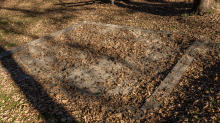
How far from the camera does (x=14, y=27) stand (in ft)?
32.5

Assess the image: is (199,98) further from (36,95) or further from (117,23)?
(117,23)

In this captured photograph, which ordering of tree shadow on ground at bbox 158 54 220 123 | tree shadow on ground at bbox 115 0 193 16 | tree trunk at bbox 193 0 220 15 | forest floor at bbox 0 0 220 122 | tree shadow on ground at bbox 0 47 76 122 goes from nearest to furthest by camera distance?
1. tree shadow on ground at bbox 158 54 220 123
2. forest floor at bbox 0 0 220 122
3. tree shadow on ground at bbox 0 47 76 122
4. tree trunk at bbox 193 0 220 15
5. tree shadow on ground at bbox 115 0 193 16

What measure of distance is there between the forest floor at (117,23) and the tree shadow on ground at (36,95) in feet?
0.08

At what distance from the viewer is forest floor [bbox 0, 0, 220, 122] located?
13.2 feet

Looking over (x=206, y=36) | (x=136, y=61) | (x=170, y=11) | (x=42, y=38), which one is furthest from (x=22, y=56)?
(x=170, y=11)

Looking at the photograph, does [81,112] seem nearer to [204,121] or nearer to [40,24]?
[204,121]

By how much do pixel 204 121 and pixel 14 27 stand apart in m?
10.1

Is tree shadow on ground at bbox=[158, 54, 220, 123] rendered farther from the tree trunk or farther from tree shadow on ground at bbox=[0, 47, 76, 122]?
the tree trunk

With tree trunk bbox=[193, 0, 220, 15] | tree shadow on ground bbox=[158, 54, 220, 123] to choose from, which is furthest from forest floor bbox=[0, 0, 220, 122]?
tree trunk bbox=[193, 0, 220, 15]

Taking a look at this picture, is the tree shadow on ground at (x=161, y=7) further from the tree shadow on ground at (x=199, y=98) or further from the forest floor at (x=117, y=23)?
the tree shadow on ground at (x=199, y=98)

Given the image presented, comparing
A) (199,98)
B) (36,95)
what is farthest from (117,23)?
(199,98)

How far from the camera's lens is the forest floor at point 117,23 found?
4.02m

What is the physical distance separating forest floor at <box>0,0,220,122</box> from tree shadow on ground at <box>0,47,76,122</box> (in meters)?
0.02

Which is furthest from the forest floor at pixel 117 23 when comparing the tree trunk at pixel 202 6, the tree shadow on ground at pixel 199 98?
the tree trunk at pixel 202 6
